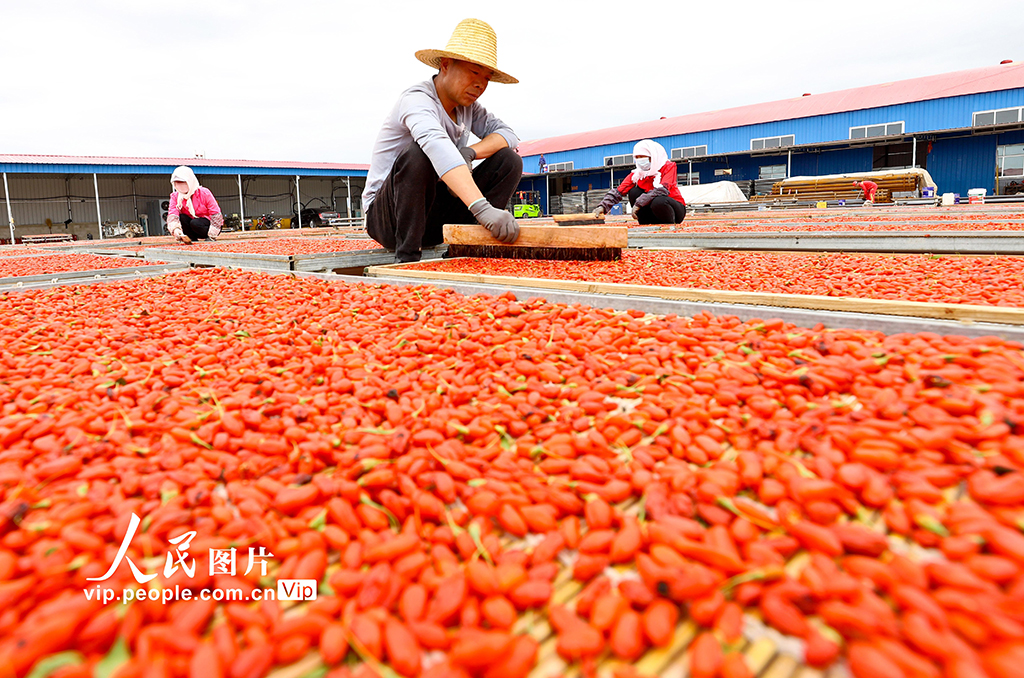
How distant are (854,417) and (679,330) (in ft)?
2.49

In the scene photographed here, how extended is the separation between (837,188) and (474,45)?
17.2 m

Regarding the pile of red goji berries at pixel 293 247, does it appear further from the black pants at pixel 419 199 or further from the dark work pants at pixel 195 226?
the dark work pants at pixel 195 226

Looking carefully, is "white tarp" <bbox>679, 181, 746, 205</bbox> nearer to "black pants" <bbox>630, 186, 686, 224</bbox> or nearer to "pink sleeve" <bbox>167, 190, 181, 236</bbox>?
"black pants" <bbox>630, 186, 686, 224</bbox>

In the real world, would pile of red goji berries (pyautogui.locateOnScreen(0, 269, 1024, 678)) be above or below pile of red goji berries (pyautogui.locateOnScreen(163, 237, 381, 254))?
below

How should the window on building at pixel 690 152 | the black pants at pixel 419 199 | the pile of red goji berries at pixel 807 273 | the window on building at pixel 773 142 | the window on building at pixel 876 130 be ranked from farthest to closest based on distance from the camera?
the window on building at pixel 690 152 → the window on building at pixel 773 142 → the window on building at pixel 876 130 → the black pants at pixel 419 199 → the pile of red goji berries at pixel 807 273

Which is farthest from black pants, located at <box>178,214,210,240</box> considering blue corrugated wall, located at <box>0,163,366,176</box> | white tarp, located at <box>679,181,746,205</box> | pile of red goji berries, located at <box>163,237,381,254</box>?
white tarp, located at <box>679,181,746,205</box>

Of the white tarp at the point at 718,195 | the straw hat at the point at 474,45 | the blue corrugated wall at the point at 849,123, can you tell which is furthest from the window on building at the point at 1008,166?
the straw hat at the point at 474,45

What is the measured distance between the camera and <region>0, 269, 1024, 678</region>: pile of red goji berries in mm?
735

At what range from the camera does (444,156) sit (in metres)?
3.70

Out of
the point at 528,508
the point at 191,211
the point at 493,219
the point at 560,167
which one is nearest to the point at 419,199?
the point at 493,219

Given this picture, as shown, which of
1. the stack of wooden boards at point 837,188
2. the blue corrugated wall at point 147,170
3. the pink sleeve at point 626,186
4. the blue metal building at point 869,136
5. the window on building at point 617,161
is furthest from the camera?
the window on building at point 617,161

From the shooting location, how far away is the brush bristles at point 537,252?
403cm

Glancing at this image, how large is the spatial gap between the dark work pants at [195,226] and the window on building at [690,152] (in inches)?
821

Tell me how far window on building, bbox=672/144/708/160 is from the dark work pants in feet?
68.4
